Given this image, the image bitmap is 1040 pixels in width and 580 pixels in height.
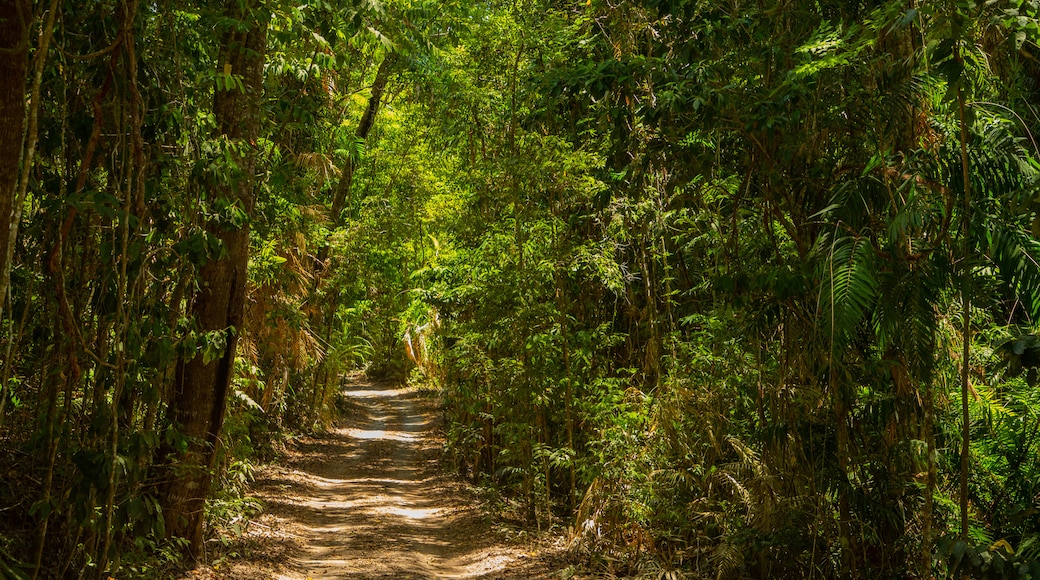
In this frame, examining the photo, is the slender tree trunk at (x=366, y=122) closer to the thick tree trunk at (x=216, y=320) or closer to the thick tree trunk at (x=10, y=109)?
the thick tree trunk at (x=216, y=320)

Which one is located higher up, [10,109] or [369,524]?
[10,109]

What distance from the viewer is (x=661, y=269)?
9.80m

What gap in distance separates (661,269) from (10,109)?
23.3ft

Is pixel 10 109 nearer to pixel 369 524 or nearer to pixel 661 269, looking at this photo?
pixel 661 269

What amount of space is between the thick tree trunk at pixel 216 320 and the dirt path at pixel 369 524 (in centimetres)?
89

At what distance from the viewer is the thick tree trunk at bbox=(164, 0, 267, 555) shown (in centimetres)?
763

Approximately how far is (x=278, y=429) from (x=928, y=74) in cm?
1549

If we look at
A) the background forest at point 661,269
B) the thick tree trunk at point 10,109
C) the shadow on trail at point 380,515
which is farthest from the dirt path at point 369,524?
the thick tree trunk at point 10,109

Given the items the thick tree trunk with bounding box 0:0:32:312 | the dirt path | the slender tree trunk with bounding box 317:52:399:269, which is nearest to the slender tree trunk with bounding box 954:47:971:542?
the thick tree trunk with bounding box 0:0:32:312

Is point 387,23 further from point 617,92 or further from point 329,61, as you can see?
point 617,92

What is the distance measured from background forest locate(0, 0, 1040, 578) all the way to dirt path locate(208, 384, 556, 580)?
781 millimetres

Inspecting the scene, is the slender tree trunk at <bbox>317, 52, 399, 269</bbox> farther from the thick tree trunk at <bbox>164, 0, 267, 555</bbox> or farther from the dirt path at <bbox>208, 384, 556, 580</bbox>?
the thick tree trunk at <bbox>164, 0, 267, 555</bbox>

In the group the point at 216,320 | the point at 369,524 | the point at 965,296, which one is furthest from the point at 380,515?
the point at 965,296

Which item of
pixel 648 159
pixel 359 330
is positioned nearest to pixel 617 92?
pixel 648 159
